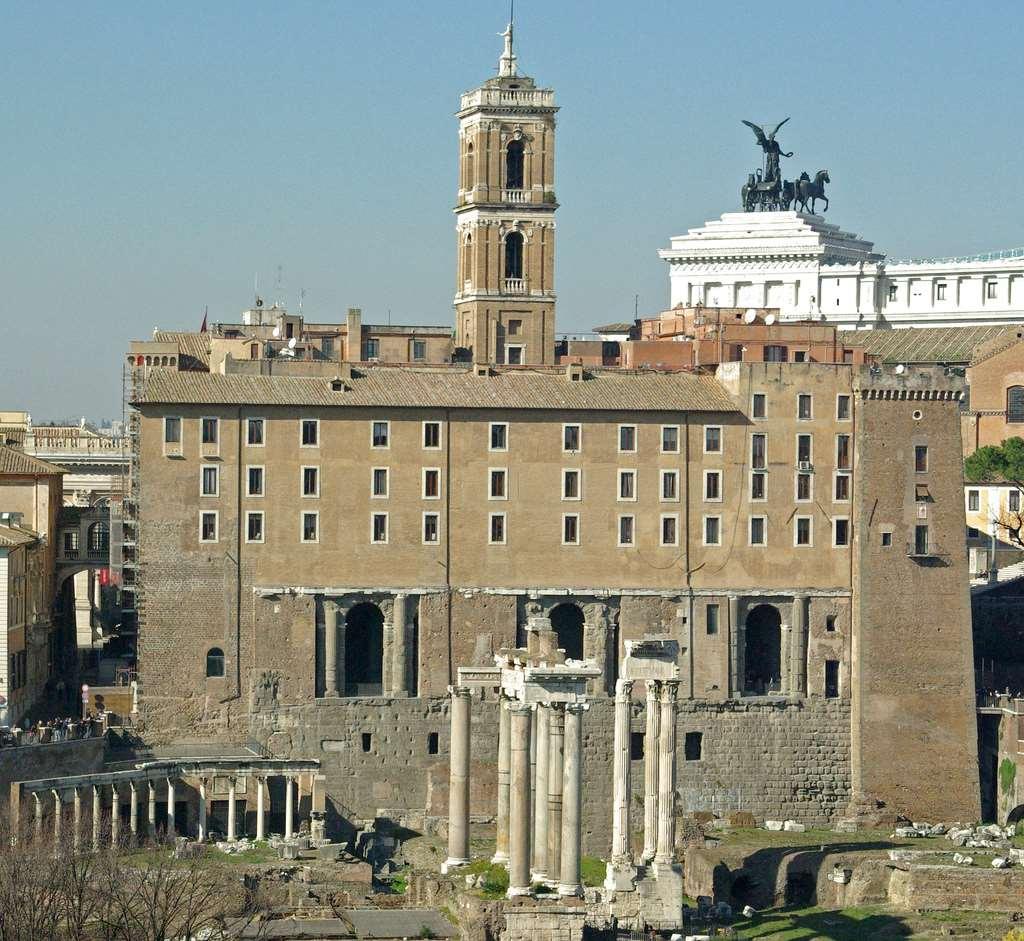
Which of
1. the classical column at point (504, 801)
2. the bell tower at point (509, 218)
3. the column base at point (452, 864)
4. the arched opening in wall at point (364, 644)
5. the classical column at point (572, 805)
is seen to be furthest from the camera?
the bell tower at point (509, 218)

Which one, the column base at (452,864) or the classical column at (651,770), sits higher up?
the classical column at (651,770)

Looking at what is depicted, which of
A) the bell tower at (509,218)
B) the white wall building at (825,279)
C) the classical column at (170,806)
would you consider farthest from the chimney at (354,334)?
the white wall building at (825,279)

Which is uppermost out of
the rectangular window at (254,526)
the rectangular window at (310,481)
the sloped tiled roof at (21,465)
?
the sloped tiled roof at (21,465)

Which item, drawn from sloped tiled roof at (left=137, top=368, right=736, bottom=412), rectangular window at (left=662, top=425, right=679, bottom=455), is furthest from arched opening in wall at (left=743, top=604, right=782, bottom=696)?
sloped tiled roof at (left=137, top=368, right=736, bottom=412)

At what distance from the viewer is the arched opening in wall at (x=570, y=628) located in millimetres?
100438

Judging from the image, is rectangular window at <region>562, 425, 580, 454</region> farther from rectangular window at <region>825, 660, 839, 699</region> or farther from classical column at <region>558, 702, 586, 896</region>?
classical column at <region>558, 702, 586, 896</region>

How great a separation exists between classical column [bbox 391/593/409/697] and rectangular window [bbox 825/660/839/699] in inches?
517

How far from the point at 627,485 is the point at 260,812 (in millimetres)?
15669

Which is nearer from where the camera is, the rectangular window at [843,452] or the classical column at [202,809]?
the classical column at [202,809]

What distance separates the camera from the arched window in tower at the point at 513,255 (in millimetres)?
108438

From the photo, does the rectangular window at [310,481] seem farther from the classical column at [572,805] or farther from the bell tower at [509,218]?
the classical column at [572,805]

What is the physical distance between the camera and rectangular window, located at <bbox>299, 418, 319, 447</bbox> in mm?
97938

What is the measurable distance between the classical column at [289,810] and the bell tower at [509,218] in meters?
19.0

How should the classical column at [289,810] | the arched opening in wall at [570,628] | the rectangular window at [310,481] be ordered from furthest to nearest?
1. the arched opening in wall at [570,628]
2. the rectangular window at [310,481]
3. the classical column at [289,810]
